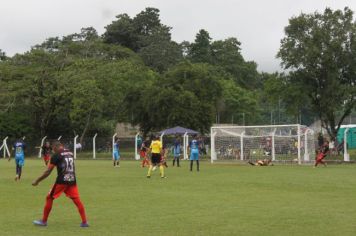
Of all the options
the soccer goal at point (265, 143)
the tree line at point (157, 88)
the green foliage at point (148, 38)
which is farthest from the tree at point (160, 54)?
the soccer goal at point (265, 143)

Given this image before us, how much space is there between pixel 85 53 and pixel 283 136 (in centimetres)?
3817

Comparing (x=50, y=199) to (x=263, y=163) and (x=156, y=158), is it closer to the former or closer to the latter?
(x=156, y=158)

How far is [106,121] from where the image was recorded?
6462 centimetres

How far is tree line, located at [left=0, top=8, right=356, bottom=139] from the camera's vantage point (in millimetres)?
42344

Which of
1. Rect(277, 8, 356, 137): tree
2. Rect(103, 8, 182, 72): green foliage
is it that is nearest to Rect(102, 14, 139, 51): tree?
Rect(103, 8, 182, 72): green foliage

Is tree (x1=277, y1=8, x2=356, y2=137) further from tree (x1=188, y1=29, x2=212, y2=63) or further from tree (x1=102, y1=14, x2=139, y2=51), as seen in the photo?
tree (x1=102, y1=14, x2=139, y2=51)

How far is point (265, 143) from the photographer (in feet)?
127

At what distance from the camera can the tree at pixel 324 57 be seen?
137 ft

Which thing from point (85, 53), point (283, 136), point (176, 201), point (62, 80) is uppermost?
point (85, 53)

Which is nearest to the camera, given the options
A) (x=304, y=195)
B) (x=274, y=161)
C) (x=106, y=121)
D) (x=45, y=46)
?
(x=304, y=195)

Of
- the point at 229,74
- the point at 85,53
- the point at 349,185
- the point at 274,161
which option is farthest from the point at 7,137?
the point at 229,74

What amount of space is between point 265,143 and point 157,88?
19239mm

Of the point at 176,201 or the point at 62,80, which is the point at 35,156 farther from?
the point at 176,201

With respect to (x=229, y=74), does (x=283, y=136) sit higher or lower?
lower
